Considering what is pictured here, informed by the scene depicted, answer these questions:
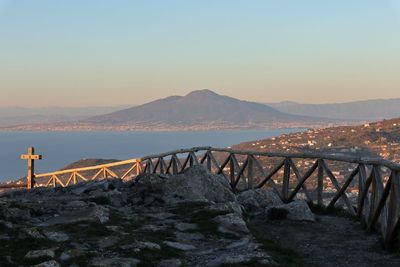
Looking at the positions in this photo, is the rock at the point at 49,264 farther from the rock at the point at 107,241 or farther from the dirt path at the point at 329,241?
the dirt path at the point at 329,241

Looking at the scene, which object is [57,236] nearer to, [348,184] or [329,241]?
[329,241]

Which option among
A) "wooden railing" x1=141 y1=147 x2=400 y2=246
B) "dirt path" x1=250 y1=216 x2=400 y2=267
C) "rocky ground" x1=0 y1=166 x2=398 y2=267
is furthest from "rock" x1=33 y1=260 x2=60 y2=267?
"wooden railing" x1=141 y1=147 x2=400 y2=246

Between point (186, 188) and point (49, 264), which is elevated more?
point (186, 188)

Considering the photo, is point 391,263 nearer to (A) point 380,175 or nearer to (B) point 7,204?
(A) point 380,175

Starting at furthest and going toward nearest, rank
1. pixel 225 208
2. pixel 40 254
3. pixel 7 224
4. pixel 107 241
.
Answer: pixel 225 208
pixel 7 224
pixel 107 241
pixel 40 254

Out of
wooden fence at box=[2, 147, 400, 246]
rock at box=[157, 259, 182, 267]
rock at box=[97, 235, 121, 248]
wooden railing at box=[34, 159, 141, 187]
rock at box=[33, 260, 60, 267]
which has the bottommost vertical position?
wooden railing at box=[34, 159, 141, 187]

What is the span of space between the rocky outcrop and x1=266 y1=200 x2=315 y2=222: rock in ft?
0.08

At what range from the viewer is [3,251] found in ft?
24.6

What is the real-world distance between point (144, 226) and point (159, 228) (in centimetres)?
34

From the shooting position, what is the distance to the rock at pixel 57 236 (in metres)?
8.24

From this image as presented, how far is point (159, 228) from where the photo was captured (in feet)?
31.3

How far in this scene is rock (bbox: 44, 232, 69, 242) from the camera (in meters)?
8.24

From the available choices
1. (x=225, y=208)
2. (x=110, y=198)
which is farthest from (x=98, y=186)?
(x=225, y=208)

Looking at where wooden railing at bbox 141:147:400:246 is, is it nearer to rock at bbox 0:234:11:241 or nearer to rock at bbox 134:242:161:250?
rock at bbox 134:242:161:250
